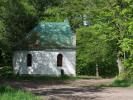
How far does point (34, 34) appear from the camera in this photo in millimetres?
49406

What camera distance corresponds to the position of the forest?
114ft

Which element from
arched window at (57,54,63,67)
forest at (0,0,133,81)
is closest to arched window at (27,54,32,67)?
forest at (0,0,133,81)

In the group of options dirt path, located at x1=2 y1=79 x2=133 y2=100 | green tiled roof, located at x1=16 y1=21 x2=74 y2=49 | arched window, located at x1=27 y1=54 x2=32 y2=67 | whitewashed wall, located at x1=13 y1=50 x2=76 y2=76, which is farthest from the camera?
arched window, located at x1=27 y1=54 x2=32 y2=67

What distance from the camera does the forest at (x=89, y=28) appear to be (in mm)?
34719

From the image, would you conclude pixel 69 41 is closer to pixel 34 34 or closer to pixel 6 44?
pixel 34 34

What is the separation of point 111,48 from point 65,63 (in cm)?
671

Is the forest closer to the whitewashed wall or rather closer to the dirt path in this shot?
the whitewashed wall

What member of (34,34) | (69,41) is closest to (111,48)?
(69,41)

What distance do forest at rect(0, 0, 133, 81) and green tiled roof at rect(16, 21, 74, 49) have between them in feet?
4.50

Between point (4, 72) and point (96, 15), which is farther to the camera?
point (4, 72)

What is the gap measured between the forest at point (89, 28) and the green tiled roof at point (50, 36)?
1.37 m

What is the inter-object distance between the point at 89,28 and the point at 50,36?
8.73 m

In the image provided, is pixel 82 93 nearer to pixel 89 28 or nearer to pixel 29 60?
pixel 89 28

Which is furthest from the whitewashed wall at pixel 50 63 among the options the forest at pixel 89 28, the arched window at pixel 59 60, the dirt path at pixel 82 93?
the dirt path at pixel 82 93
